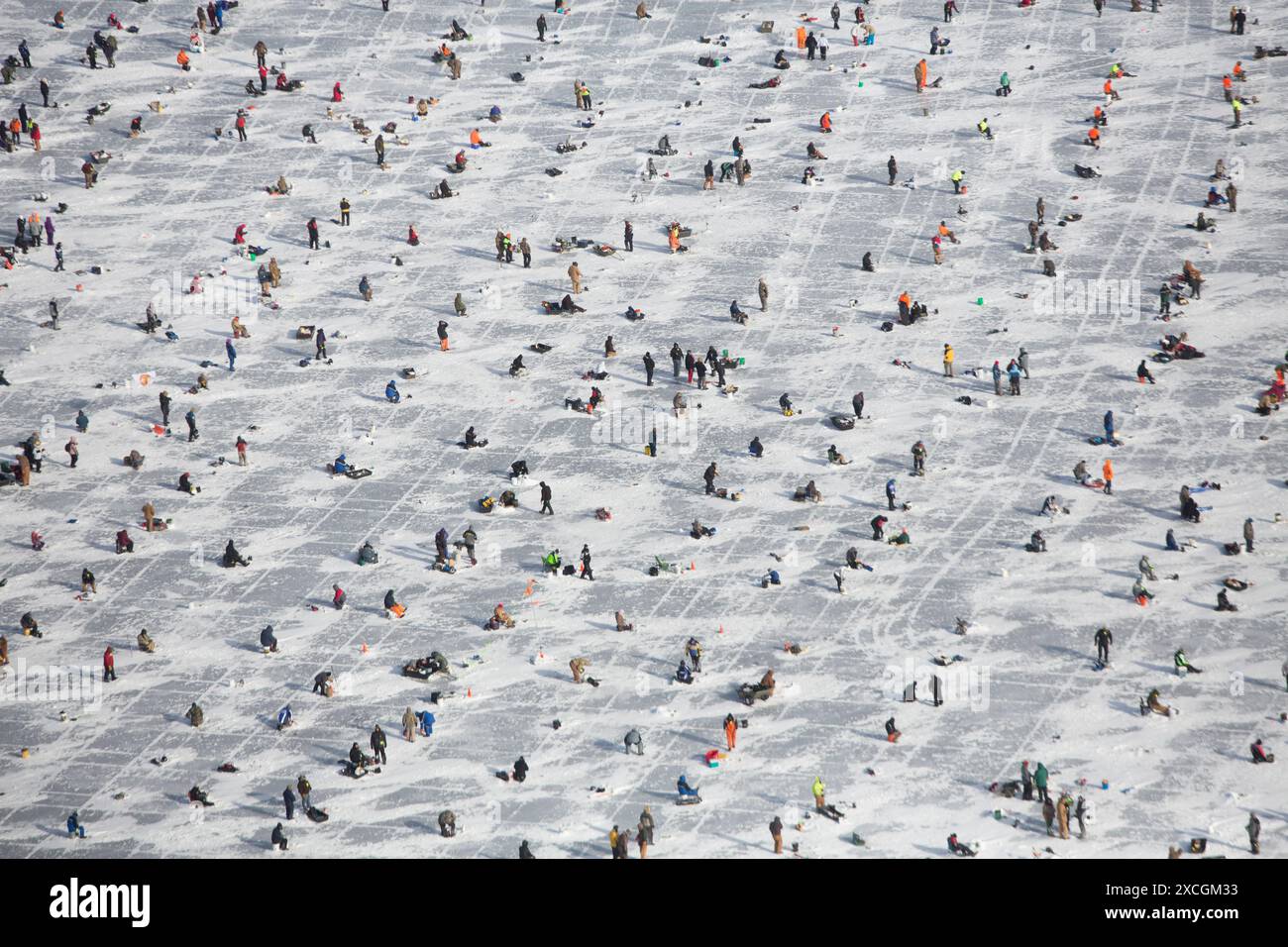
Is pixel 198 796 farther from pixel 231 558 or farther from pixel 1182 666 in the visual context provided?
pixel 1182 666

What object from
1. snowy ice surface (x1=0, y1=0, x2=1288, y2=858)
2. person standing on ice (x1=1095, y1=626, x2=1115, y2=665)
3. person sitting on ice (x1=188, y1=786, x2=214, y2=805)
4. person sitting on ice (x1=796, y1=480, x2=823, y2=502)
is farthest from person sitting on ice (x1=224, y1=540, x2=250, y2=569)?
person standing on ice (x1=1095, y1=626, x2=1115, y2=665)

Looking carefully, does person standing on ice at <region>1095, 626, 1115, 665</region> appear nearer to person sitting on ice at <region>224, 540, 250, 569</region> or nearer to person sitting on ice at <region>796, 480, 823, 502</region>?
person sitting on ice at <region>796, 480, 823, 502</region>

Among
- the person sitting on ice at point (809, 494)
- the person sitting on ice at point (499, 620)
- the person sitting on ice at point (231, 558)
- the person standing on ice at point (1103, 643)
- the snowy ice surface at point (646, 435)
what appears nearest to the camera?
the snowy ice surface at point (646, 435)

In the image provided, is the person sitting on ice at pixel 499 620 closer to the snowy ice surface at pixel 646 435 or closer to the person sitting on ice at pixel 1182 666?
the snowy ice surface at pixel 646 435

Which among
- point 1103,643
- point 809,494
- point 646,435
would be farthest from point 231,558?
point 1103,643

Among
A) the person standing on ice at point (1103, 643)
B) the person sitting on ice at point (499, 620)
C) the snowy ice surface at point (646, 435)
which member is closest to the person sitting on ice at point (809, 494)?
the snowy ice surface at point (646, 435)

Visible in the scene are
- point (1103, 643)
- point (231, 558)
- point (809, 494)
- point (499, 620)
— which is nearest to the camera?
point (1103, 643)

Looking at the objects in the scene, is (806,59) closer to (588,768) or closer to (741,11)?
(741,11)

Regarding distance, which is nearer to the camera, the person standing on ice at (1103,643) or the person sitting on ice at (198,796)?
the person sitting on ice at (198,796)
